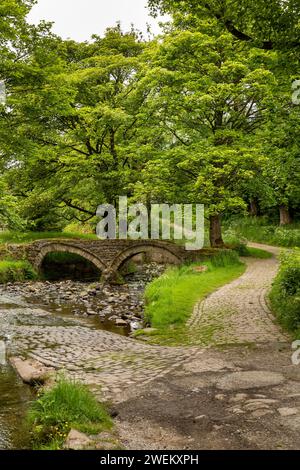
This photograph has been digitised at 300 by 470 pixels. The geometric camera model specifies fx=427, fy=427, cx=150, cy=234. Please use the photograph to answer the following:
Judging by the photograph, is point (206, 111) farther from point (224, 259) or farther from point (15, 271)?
point (15, 271)

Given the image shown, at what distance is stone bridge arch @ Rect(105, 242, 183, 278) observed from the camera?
2488cm

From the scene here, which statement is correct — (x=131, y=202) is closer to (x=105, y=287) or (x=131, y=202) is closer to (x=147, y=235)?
(x=147, y=235)

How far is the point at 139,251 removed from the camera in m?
26.2

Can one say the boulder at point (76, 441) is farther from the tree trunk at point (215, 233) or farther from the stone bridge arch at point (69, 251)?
the stone bridge arch at point (69, 251)

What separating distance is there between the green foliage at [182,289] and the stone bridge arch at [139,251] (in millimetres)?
3182

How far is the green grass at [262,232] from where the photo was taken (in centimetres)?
2917

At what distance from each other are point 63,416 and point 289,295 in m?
7.98

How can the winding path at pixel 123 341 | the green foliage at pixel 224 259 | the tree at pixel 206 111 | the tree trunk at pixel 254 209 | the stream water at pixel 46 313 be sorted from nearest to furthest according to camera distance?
the stream water at pixel 46 313 < the winding path at pixel 123 341 < the tree at pixel 206 111 < the green foliage at pixel 224 259 < the tree trunk at pixel 254 209

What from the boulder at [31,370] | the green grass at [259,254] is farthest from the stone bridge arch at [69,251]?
the boulder at [31,370]

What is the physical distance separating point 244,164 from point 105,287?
403 inches

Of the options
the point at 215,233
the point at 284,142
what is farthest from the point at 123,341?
the point at 215,233

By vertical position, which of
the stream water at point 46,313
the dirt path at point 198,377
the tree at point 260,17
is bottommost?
the stream water at point 46,313

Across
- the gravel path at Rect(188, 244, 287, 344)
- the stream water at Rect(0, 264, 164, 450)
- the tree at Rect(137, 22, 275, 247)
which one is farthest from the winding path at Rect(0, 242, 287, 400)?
the tree at Rect(137, 22, 275, 247)
